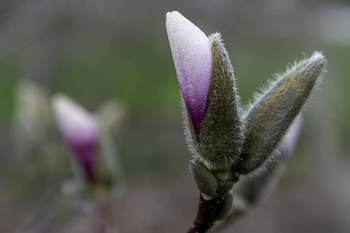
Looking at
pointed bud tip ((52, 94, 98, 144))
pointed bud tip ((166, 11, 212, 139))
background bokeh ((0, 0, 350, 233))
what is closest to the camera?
pointed bud tip ((166, 11, 212, 139))

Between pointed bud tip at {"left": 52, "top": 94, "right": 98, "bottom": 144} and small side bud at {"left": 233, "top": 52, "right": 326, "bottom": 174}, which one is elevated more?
small side bud at {"left": 233, "top": 52, "right": 326, "bottom": 174}

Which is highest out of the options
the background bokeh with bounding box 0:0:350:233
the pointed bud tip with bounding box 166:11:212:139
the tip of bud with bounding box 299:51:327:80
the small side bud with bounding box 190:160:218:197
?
the pointed bud tip with bounding box 166:11:212:139

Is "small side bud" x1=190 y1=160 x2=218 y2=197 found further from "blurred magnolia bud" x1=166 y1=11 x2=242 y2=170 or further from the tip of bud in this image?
the tip of bud

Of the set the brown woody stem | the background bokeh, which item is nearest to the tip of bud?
the brown woody stem

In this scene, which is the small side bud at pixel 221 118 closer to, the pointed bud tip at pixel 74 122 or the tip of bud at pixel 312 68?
the tip of bud at pixel 312 68

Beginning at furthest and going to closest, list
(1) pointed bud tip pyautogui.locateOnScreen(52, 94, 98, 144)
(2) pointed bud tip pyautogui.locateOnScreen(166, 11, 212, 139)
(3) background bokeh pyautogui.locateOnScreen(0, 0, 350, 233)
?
(3) background bokeh pyautogui.locateOnScreen(0, 0, 350, 233), (1) pointed bud tip pyautogui.locateOnScreen(52, 94, 98, 144), (2) pointed bud tip pyautogui.locateOnScreen(166, 11, 212, 139)

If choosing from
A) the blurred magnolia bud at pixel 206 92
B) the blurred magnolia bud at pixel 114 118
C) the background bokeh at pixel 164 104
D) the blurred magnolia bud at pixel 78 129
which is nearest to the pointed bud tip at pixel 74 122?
the blurred magnolia bud at pixel 78 129
